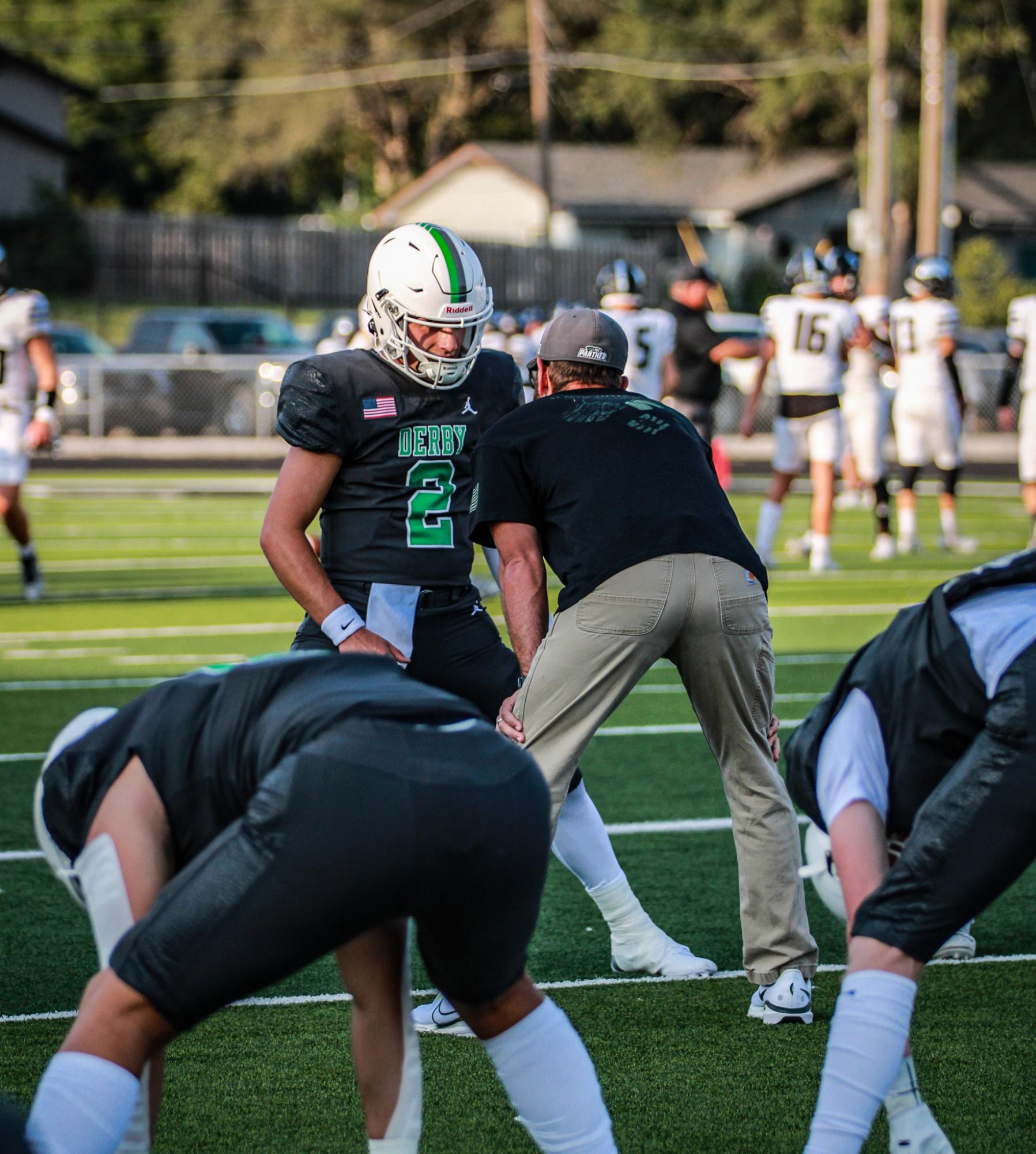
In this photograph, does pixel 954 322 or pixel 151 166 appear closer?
pixel 954 322

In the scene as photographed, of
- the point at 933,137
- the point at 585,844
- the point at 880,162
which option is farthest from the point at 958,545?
the point at 880,162

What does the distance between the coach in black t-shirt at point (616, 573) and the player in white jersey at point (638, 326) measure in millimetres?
8588

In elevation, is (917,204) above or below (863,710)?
above

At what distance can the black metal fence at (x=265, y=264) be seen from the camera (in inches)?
1672

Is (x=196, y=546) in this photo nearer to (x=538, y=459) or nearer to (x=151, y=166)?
(x=538, y=459)

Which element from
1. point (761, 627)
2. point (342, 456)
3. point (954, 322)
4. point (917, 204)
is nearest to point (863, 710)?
point (761, 627)

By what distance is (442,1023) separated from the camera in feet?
14.8

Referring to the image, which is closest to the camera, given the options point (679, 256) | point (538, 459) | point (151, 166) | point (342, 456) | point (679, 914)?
point (538, 459)

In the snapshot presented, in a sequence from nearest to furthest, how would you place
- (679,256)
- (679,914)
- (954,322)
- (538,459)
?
(538,459) → (679,914) → (954,322) → (679,256)

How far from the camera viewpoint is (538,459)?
13.7ft

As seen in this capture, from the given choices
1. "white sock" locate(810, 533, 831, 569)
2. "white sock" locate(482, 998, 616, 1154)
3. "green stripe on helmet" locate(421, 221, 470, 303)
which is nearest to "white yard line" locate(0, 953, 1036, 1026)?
"white sock" locate(482, 998, 616, 1154)

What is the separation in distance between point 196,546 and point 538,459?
1167 centimetres

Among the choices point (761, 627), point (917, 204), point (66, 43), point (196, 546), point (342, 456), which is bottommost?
point (196, 546)

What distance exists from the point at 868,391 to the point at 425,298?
10915mm
